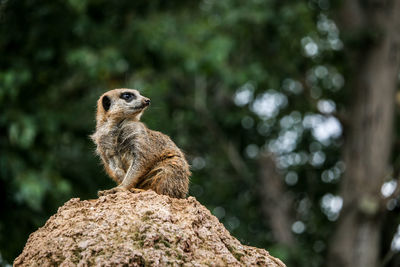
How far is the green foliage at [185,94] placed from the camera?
903 centimetres

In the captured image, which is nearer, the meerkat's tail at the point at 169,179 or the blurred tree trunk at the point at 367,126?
the meerkat's tail at the point at 169,179

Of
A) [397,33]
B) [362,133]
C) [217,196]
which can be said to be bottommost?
[217,196]

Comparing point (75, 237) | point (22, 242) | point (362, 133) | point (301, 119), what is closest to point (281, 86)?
point (301, 119)

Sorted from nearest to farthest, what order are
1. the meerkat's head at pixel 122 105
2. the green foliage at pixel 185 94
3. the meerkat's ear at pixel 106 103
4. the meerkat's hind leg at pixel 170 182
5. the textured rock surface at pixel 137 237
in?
the textured rock surface at pixel 137 237, the meerkat's hind leg at pixel 170 182, the meerkat's head at pixel 122 105, the meerkat's ear at pixel 106 103, the green foliage at pixel 185 94

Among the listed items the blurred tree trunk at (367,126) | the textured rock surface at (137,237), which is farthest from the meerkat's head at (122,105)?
the blurred tree trunk at (367,126)

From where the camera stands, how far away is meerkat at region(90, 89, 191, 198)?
502cm

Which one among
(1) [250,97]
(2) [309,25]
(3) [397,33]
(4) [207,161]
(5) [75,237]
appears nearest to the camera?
(5) [75,237]

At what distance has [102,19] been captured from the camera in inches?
429

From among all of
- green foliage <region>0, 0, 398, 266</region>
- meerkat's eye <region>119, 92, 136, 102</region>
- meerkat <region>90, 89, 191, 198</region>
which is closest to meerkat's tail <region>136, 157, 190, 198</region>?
meerkat <region>90, 89, 191, 198</region>

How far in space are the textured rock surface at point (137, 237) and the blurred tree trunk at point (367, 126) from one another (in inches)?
319

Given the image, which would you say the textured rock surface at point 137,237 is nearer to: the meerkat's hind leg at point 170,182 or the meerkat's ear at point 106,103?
the meerkat's hind leg at point 170,182

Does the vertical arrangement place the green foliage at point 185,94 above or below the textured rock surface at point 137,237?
above

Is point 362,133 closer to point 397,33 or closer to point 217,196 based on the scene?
point 397,33

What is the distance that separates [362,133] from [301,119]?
2219 millimetres
